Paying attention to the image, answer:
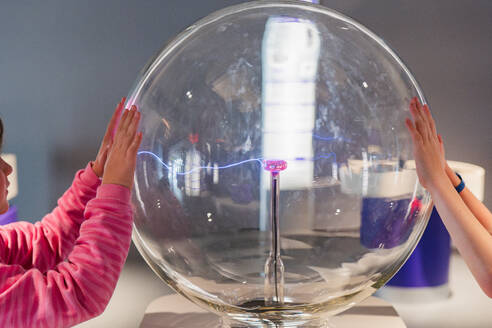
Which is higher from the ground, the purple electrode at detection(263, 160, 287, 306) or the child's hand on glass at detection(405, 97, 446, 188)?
the child's hand on glass at detection(405, 97, 446, 188)

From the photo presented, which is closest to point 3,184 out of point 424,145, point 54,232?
point 54,232

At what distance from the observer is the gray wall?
3.93 feet

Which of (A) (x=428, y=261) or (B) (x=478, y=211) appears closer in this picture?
(B) (x=478, y=211)

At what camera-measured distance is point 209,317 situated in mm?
725

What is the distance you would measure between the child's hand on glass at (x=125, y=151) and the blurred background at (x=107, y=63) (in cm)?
64

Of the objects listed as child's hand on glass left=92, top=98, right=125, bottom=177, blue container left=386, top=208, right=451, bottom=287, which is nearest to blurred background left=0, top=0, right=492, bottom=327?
blue container left=386, top=208, right=451, bottom=287

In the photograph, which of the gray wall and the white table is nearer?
the white table

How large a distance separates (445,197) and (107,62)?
80cm

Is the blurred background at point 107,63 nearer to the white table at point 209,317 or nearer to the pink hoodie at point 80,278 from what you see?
the white table at point 209,317

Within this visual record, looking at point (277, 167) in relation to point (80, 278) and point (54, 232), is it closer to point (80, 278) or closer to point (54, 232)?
point (80, 278)

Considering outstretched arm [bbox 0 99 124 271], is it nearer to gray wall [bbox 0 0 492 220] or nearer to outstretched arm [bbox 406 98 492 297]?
outstretched arm [bbox 406 98 492 297]

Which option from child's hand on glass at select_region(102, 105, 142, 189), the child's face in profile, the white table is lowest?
the white table

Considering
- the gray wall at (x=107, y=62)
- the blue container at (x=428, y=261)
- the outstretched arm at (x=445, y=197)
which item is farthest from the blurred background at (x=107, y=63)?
the outstretched arm at (x=445, y=197)

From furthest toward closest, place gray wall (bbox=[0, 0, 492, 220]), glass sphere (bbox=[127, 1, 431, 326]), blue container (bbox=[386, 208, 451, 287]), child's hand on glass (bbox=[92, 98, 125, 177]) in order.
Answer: gray wall (bbox=[0, 0, 492, 220])
blue container (bbox=[386, 208, 451, 287])
child's hand on glass (bbox=[92, 98, 125, 177])
glass sphere (bbox=[127, 1, 431, 326])
